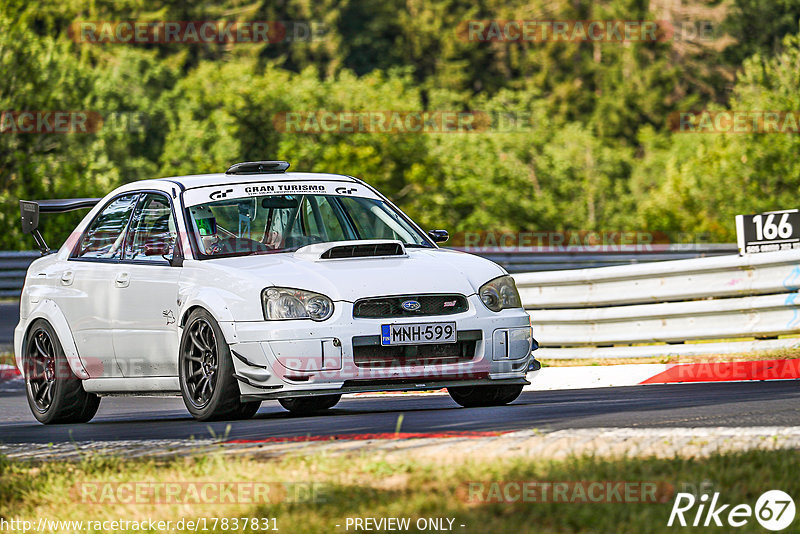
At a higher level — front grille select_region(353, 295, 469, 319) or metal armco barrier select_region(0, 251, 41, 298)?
front grille select_region(353, 295, 469, 319)

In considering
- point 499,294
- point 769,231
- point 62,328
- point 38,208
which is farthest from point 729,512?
point 769,231

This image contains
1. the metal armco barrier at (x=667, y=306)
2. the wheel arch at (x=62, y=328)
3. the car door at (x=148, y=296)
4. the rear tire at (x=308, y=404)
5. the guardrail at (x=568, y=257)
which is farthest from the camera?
the guardrail at (x=568, y=257)

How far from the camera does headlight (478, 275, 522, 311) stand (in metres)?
9.03

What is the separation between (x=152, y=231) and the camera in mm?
9844

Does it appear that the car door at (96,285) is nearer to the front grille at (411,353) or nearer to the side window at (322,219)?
the side window at (322,219)

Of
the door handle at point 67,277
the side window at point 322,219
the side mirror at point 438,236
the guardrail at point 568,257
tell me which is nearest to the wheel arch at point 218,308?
the side window at point 322,219

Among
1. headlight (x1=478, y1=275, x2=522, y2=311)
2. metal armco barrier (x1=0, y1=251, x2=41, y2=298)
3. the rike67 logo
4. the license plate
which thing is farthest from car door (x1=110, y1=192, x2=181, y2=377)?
metal armco barrier (x1=0, y1=251, x2=41, y2=298)

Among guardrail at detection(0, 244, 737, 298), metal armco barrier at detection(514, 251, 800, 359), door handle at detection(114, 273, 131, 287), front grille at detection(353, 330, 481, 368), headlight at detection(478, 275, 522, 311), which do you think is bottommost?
guardrail at detection(0, 244, 737, 298)

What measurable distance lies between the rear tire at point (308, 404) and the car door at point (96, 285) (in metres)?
1.24

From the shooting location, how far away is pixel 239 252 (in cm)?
942

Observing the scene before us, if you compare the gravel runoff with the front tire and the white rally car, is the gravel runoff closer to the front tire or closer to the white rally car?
→ the front tire

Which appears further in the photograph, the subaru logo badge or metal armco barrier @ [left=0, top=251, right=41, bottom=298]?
metal armco barrier @ [left=0, top=251, right=41, bottom=298]

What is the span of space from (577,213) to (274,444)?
6393 centimetres

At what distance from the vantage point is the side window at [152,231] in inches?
380
